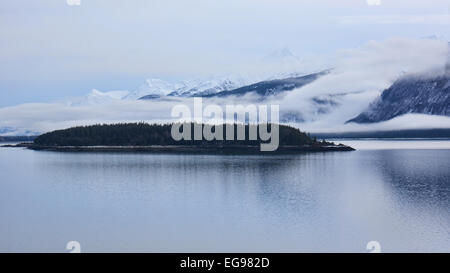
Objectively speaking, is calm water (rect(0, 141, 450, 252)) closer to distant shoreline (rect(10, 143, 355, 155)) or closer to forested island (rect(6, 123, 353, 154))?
distant shoreline (rect(10, 143, 355, 155))

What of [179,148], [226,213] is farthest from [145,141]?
[226,213]

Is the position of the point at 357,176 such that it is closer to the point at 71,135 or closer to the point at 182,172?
the point at 182,172

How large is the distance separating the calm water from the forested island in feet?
250

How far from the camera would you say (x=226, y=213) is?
32.1m

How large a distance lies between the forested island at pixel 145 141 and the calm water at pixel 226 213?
76129 millimetres

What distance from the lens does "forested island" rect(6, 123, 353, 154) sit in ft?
428

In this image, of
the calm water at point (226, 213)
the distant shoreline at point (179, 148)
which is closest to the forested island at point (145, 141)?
the distant shoreline at point (179, 148)

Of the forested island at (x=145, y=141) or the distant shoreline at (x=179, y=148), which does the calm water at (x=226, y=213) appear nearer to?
the distant shoreline at (x=179, y=148)

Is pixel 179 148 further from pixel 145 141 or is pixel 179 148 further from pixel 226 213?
pixel 226 213

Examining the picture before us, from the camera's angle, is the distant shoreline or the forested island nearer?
the distant shoreline

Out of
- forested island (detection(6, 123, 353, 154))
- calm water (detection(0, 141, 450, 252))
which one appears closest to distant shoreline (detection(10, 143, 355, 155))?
forested island (detection(6, 123, 353, 154))
